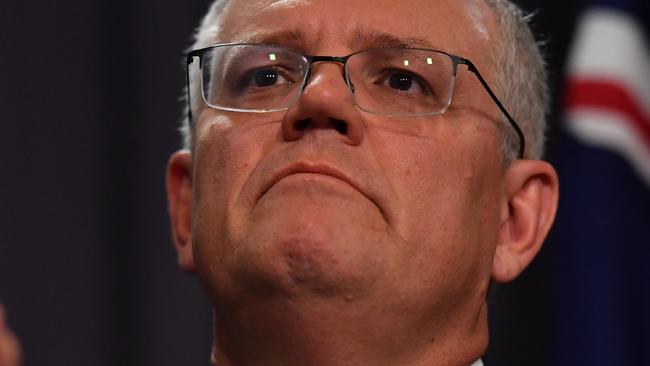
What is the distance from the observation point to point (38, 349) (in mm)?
2576

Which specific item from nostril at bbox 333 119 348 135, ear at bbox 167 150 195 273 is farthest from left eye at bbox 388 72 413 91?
ear at bbox 167 150 195 273

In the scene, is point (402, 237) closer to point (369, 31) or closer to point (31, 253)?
point (369, 31)

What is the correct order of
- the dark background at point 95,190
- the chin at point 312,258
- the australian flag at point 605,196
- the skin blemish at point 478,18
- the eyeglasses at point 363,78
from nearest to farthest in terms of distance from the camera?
→ the chin at point 312,258 < the eyeglasses at point 363,78 < the skin blemish at point 478,18 < the australian flag at point 605,196 < the dark background at point 95,190

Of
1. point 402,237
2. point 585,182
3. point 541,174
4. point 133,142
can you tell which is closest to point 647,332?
point 585,182

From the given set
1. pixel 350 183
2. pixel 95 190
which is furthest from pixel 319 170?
pixel 95 190

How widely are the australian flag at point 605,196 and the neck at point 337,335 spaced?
801 mm

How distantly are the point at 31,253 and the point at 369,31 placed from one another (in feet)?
4.35

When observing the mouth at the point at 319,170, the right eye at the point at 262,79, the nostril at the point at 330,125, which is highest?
the nostril at the point at 330,125

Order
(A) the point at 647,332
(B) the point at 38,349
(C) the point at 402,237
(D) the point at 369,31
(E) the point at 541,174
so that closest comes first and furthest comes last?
(C) the point at 402,237 → (D) the point at 369,31 → (E) the point at 541,174 → (A) the point at 647,332 → (B) the point at 38,349

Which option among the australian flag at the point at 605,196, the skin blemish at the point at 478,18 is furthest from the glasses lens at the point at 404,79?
the australian flag at the point at 605,196

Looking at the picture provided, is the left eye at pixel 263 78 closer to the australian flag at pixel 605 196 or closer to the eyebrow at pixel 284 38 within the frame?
the eyebrow at pixel 284 38

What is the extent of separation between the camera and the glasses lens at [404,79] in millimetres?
1557

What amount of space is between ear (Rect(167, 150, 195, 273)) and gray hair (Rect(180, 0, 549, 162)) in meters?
0.04

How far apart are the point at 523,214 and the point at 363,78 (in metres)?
0.37
